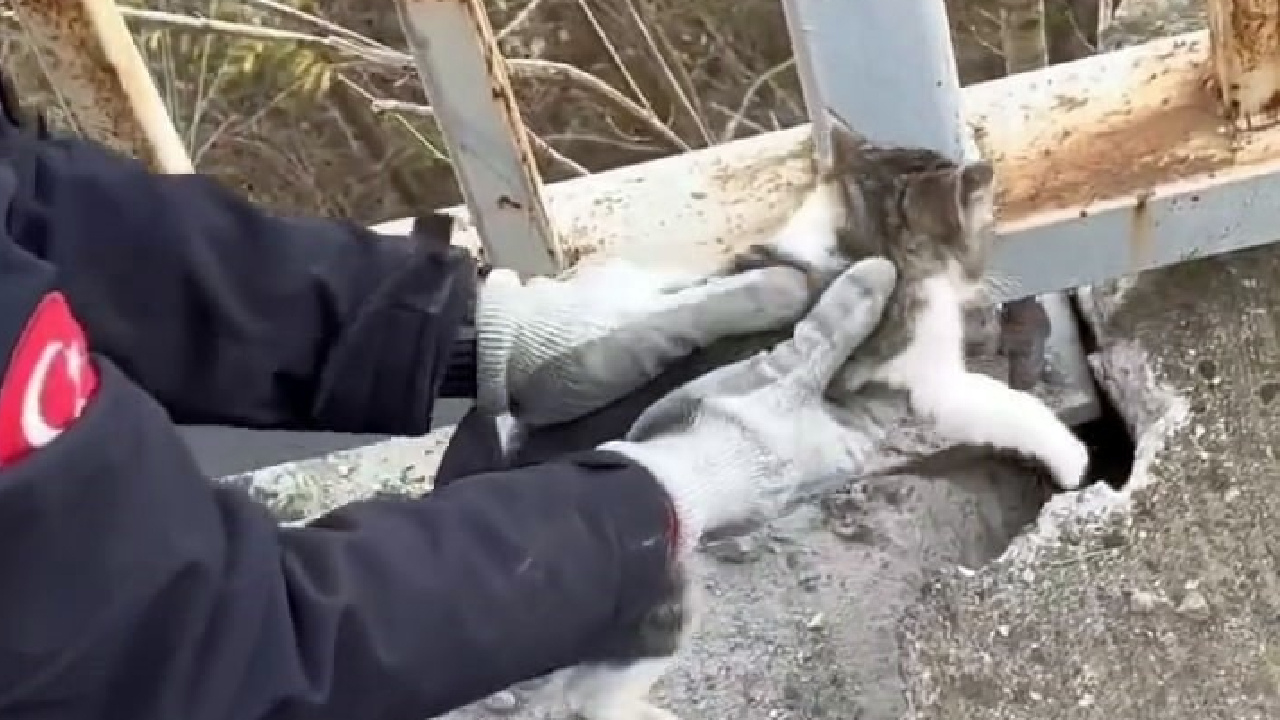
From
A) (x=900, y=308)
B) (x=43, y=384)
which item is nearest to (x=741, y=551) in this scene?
(x=900, y=308)

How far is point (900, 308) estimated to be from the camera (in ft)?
4.31

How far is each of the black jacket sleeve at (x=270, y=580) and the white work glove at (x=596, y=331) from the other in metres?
0.13

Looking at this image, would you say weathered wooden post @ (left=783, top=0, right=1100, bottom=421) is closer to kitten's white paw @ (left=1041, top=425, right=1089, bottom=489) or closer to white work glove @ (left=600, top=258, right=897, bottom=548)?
white work glove @ (left=600, top=258, right=897, bottom=548)

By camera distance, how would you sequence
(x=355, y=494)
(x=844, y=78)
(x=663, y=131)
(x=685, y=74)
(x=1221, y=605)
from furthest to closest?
(x=685, y=74) → (x=663, y=131) → (x=355, y=494) → (x=1221, y=605) → (x=844, y=78)

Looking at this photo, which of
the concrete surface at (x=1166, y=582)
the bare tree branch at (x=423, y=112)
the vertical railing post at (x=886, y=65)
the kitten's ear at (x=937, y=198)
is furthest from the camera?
the bare tree branch at (x=423, y=112)

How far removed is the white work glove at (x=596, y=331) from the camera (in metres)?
1.33

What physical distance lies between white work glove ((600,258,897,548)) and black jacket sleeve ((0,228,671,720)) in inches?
2.1

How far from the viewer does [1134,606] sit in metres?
1.48

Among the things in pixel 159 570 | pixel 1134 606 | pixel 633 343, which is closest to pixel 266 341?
pixel 633 343

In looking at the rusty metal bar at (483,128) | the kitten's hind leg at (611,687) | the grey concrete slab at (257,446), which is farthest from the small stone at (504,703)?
the rusty metal bar at (483,128)

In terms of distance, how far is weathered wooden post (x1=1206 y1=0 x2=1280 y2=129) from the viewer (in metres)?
1.38

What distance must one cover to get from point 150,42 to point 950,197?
5.20 feet

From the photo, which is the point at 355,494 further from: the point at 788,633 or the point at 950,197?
the point at 950,197

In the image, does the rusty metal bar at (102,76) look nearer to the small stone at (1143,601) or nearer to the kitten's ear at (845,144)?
the kitten's ear at (845,144)
